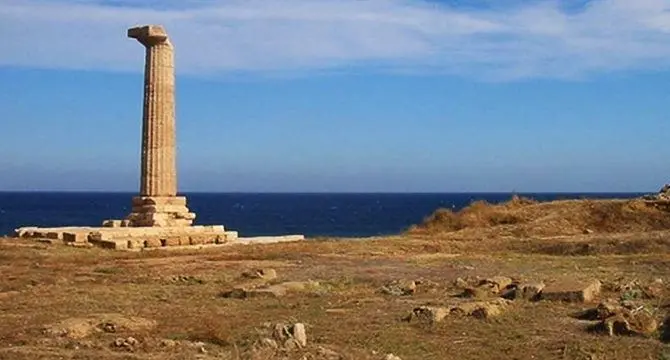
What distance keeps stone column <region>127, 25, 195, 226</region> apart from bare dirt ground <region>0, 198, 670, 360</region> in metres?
4.00

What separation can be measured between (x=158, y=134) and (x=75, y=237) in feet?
15.9

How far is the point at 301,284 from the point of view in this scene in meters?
15.3

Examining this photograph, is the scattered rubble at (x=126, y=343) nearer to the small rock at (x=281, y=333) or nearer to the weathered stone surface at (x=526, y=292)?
the small rock at (x=281, y=333)

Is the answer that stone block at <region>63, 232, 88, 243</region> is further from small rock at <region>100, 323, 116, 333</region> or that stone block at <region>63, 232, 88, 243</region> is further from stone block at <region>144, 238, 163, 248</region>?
small rock at <region>100, 323, 116, 333</region>

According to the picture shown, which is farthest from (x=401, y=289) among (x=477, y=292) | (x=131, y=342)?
(x=131, y=342)

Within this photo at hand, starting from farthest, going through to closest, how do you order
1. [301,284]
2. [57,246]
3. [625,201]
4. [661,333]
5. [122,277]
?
[625,201], [57,246], [122,277], [301,284], [661,333]

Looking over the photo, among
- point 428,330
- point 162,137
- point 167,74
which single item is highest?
point 167,74

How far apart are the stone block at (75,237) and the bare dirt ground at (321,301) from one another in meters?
0.90

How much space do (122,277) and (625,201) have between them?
19.4 meters

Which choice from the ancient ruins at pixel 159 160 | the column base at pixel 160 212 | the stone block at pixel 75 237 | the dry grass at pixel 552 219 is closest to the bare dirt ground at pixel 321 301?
the stone block at pixel 75 237

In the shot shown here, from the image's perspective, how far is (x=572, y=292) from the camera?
44.4ft

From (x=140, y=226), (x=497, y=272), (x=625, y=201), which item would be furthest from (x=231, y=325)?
(x=625, y=201)

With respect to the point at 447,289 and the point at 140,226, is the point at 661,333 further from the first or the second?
the point at 140,226

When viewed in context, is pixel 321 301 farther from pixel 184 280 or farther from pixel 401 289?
pixel 184 280
